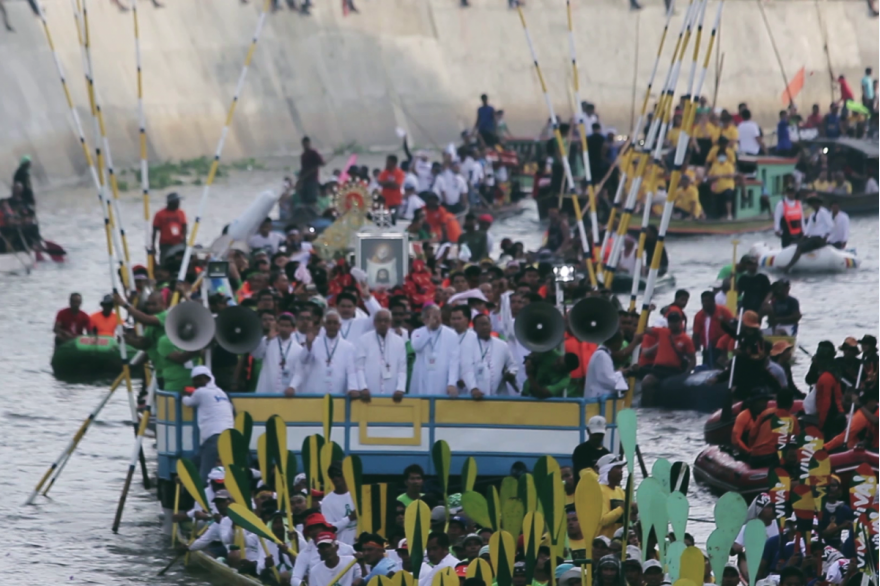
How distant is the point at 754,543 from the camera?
11.2 metres

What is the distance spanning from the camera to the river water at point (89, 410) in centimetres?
1622

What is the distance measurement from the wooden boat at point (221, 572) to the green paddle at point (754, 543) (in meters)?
3.80

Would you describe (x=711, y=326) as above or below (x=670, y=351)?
above

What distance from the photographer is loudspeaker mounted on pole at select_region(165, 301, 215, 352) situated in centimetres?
1509

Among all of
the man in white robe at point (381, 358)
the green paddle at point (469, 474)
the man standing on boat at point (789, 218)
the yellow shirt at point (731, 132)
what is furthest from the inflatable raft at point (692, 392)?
the yellow shirt at point (731, 132)

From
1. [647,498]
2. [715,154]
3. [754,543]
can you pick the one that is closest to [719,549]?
[754,543]

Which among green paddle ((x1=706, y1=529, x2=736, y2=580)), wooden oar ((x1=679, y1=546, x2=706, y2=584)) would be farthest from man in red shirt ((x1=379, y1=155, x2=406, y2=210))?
wooden oar ((x1=679, y1=546, x2=706, y2=584))

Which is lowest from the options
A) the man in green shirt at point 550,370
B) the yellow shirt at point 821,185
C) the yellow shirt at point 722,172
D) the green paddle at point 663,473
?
the green paddle at point 663,473

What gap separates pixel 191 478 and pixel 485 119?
87.7 ft

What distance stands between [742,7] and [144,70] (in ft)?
62.6

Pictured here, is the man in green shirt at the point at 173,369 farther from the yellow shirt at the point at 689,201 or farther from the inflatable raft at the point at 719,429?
the yellow shirt at the point at 689,201

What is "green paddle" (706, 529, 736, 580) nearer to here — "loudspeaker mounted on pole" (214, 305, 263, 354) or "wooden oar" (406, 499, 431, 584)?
"wooden oar" (406, 499, 431, 584)

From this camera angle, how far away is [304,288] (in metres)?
18.8

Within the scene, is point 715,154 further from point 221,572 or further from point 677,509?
point 677,509
